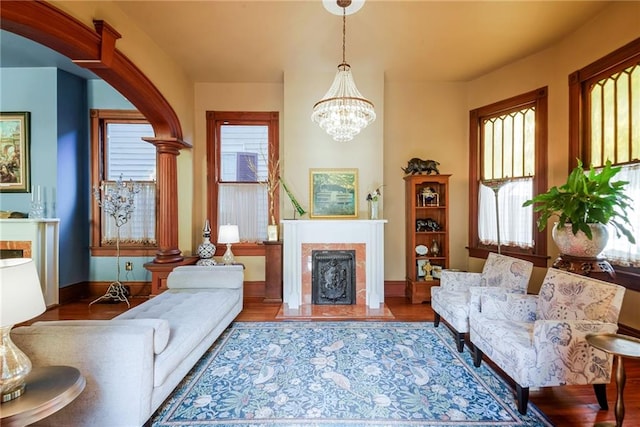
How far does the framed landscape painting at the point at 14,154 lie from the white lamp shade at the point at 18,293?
423cm

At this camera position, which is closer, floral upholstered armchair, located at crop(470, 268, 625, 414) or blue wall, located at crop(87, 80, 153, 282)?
floral upholstered armchair, located at crop(470, 268, 625, 414)

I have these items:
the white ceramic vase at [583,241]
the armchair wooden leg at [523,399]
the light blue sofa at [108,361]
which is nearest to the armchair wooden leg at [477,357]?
the armchair wooden leg at [523,399]

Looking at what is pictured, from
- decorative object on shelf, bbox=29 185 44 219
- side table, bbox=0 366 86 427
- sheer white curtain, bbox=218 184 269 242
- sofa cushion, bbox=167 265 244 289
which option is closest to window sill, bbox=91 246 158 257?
decorative object on shelf, bbox=29 185 44 219

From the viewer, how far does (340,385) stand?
92.1 inches

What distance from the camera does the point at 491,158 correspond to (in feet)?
15.3

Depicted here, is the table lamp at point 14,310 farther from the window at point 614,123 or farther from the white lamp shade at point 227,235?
the window at point 614,123

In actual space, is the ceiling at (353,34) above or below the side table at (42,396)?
above

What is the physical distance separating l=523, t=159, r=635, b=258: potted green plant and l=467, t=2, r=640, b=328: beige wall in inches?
38.8

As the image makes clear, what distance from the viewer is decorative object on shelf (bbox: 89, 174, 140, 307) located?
448cm

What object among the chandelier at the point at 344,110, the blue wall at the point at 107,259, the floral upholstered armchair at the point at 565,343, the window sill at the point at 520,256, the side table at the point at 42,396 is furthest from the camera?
the blue wall at the point at 107,259

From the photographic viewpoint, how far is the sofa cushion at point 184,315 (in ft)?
6.56

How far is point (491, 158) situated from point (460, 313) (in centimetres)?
296

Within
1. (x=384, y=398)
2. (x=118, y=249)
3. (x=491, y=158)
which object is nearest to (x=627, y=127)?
(x=491, y=158)

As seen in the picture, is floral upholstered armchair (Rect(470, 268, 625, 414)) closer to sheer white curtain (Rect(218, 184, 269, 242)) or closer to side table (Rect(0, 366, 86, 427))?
side table (Rect(0, 366, 86, 427))
